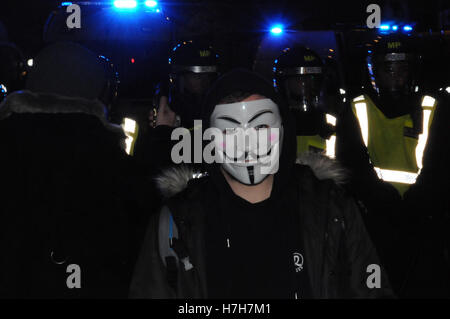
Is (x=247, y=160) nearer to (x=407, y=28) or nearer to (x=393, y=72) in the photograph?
(x=393, y=72)

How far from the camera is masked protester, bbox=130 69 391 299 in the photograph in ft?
8.41

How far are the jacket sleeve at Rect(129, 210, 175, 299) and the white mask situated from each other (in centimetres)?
63

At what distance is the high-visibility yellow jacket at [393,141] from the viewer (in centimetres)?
436

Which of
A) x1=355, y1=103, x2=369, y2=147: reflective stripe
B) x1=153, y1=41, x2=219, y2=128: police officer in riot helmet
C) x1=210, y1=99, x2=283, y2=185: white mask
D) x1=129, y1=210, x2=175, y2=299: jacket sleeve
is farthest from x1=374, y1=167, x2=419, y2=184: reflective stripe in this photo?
x1=129, y1=210, x2=175, y2=299: jacket sleeve

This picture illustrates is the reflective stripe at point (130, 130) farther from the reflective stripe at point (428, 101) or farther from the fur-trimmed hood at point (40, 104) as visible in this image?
the reflective stripe at point (428, 101)

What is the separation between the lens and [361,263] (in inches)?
102

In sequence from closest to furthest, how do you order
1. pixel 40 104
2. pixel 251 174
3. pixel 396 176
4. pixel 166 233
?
pixel 40 104 < pixel 166 233 < pixel 251 174 < pixel 396 176

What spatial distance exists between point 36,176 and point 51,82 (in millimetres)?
477

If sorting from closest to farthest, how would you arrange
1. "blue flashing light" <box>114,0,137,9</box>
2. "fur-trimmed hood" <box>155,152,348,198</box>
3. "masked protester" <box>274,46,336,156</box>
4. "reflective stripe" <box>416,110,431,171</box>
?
"fur-trimmed hood" <box>155,152,348,198</box> < "reflective stripe" <box>416,110,431,171</box> < "masked protester" <box>274,46,336,156</box> < "blue flashing light" <box>114,0,137,9</box>

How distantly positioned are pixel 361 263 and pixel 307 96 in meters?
2.60

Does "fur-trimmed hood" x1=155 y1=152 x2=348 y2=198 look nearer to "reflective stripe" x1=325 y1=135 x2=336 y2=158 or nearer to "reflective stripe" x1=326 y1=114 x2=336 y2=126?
"reflective stripe" x1=325 y1=135 x2=336 y2=158

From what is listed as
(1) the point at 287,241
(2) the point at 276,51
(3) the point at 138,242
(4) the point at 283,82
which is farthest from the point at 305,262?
(2) the point at 276,51

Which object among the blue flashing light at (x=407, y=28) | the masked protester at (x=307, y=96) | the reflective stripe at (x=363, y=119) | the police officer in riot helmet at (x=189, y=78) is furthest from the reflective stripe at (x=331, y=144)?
the blue flashing light at (x=407, y=28)

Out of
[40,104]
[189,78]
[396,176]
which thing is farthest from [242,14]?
[40,104]
